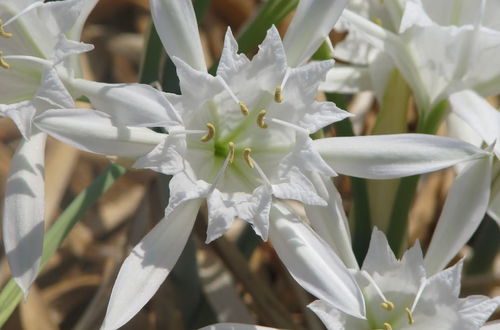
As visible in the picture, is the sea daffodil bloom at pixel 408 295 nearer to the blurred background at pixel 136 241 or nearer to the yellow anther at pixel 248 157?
the yellow anther at pixel 248 157

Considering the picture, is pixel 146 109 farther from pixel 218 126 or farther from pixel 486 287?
pixel 486 287

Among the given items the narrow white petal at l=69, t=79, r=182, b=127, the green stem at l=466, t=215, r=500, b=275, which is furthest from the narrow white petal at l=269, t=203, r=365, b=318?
the green stem at l=466, t=215, r=500, b=275

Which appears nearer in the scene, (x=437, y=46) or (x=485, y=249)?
(x=437, y=46)

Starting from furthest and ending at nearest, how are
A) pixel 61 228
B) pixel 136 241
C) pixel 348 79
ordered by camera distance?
1. pixel 136 241
2. pixel 348 79
3. pixel 61 228

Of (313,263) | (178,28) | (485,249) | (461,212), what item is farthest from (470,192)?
(485,249)

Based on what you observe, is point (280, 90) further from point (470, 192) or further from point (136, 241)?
point (136, 241)

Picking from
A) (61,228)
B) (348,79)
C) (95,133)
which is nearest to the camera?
(95,133)

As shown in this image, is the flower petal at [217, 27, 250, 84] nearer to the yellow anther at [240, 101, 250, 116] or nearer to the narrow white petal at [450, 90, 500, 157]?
the yellow anther at [240, 101, 250, 116]
